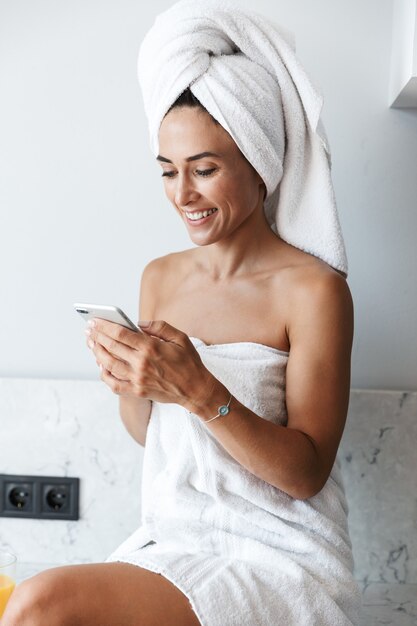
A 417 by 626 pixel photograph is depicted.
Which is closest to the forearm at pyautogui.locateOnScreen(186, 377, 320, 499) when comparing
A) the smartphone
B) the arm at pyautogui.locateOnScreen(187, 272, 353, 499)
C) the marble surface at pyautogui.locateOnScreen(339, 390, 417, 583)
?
the arm at pyautogui.locateOnScreen(187, 272, 353, 499)

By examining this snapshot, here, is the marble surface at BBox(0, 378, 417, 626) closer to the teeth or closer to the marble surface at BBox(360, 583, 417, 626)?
the marble surface at BBox(360, 583, 417, 626)

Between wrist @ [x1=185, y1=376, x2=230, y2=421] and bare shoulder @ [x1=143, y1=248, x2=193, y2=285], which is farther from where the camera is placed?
bare shoulder @ [x1=143, y1=248, x2=193, y2=285]

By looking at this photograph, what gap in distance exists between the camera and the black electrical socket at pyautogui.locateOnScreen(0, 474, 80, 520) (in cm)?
167

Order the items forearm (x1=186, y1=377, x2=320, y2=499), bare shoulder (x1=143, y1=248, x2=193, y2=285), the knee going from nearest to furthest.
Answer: the knee → forearm (x1=186, y1=377, x2=320, y2=499) → bare shoulder (x1=143, y1=248, x2=193, y2=285)

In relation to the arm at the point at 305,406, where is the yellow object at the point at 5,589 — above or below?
below

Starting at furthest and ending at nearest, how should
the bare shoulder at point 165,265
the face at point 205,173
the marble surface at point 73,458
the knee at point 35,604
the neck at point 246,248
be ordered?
the marble surface at point 73,458 < the bare shoulder at point 165,265 < the neck at point 246,248 < the face at point 205,173 < the knee at point 35,604

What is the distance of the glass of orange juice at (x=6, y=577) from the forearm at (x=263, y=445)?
0.38m

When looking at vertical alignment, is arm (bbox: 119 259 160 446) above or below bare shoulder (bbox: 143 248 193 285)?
below

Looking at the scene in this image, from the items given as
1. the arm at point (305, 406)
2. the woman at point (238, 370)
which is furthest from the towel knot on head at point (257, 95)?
the arm at point (305, 406)

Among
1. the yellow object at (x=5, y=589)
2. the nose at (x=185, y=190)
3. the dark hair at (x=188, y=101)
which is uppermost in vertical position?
the dark hair at (x=188, y=101)

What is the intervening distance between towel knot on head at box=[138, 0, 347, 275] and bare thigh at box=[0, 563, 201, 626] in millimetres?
577

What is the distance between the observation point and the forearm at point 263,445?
115 centimetres

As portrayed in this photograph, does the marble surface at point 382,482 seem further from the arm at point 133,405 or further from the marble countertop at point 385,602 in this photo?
the arm at point 133,405

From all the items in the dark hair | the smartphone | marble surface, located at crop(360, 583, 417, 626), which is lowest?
marble surface, located at crop(360, 583, 417, 626)
